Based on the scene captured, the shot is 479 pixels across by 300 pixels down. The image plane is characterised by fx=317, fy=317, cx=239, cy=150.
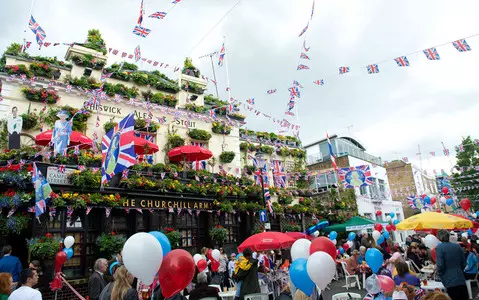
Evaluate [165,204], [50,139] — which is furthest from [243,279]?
[50,139]

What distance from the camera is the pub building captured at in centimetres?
1134

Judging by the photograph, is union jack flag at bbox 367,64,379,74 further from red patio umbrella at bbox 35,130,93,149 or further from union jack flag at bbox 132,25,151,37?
red patio umbrella at bbox 35,130,93,149

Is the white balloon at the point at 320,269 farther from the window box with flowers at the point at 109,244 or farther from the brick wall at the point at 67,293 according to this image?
the brick wall at the point at 67,293

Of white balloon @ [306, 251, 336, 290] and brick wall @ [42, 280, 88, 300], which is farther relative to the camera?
brick wall @ [42, 280, 88, 300]

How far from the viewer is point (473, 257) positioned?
28.0 ft

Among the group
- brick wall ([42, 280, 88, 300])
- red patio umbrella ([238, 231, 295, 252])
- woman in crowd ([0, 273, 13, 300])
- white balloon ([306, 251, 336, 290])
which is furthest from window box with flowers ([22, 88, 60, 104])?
white balloon ([306, 251, 336, 290])

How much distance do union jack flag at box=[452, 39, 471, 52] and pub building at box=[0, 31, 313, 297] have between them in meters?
8.73

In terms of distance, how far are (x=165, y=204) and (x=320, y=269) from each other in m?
10.4

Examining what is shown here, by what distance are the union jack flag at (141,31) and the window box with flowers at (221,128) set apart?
8.53 metres

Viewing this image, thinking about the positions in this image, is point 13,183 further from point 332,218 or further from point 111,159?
point 332,218

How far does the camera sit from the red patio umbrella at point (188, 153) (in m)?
14.9

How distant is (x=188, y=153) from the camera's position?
15.1 m

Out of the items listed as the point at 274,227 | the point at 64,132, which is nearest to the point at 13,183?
the point at 64,132

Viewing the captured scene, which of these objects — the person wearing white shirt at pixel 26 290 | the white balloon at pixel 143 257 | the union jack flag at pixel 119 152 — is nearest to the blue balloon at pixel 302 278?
the white balloon at pixel 143 257
